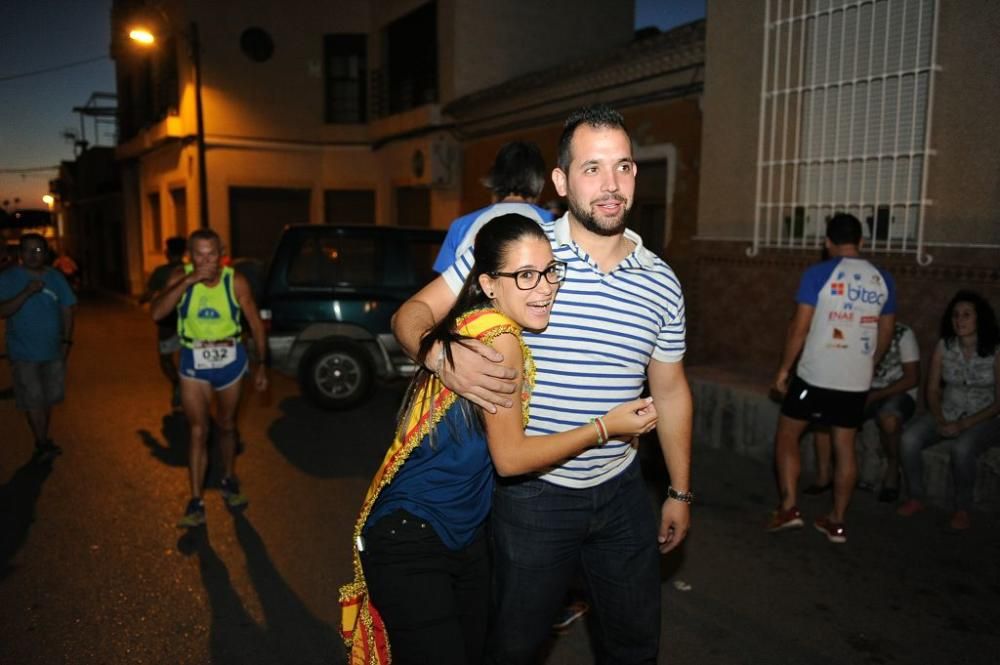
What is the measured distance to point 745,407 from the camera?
6.74 m

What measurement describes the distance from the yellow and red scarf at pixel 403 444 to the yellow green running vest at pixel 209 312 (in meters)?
3.16

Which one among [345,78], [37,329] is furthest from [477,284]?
[345,78]

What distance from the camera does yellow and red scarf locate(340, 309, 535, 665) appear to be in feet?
7.04

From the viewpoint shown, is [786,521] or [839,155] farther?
[839,155]

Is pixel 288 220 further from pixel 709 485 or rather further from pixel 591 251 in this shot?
pixel 591 251

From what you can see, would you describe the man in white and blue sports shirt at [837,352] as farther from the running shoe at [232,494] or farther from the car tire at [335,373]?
the car tire at [335,373]

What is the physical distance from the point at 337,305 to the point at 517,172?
192 inches

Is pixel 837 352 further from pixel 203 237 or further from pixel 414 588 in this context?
pixel 203 237

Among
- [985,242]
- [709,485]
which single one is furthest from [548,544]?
[985,242]

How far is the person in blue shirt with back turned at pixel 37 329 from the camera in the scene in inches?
248

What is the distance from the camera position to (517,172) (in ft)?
12.7

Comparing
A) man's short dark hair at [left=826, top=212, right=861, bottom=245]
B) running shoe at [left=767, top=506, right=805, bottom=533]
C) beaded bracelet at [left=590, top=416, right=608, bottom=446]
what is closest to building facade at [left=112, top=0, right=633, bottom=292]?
man's short dark hair at [left=826, top=212, right=861, bottom=245]

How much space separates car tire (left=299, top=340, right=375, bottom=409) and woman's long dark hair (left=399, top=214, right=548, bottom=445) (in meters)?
6.16

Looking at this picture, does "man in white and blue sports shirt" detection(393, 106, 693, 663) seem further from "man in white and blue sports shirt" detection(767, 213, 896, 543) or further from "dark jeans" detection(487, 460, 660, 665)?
"man in white and blue sports shirt" detection(767, 213, 896, 543)
